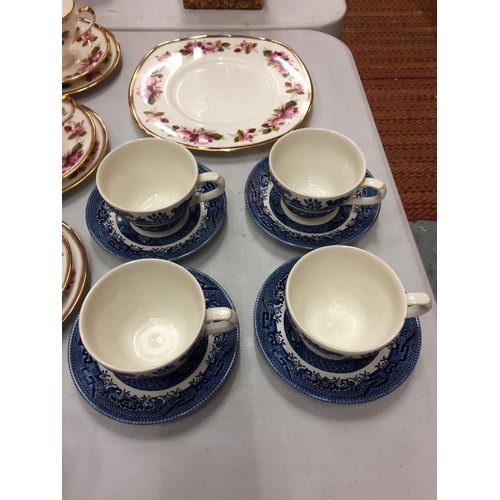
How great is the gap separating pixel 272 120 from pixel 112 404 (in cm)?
59

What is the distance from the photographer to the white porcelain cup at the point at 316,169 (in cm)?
61

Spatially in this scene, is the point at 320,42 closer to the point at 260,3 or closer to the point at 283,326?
the point at 260,3

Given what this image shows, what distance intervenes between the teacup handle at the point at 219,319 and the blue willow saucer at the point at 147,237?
15cm

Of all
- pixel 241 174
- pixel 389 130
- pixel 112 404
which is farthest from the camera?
pixel 389 130

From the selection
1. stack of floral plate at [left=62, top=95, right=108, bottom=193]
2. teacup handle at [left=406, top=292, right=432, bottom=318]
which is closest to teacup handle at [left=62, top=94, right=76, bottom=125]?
stack of floral plate at [left=62, top=95, right=108, bottom=193]

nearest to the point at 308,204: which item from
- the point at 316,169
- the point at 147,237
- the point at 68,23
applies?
the point at 316,169

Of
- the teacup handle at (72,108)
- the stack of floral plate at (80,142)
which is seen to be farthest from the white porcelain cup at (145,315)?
the teacup handle at (72,108)

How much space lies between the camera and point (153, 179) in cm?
70

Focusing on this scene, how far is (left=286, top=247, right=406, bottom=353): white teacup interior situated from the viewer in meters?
0.54

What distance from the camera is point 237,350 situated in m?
0.52

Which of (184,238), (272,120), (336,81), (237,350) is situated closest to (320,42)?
(336,81)

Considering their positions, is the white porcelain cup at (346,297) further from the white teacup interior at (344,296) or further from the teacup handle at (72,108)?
the teacup handle at (72,108)

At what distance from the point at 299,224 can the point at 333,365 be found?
24cm

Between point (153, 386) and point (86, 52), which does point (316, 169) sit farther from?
point (86, 52)
